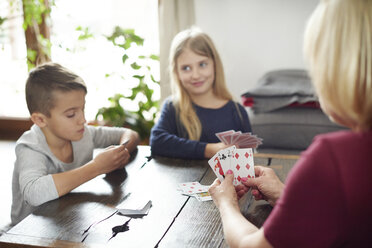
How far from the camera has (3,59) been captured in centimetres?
501

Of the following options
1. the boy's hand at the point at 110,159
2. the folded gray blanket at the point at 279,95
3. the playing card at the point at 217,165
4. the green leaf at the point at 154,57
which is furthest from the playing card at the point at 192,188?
the green leaf at the point at 154,57

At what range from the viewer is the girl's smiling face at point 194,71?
8.11 ft

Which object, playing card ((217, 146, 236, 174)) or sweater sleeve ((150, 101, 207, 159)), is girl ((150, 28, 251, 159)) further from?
playing card ((217, 146, 236, 174))

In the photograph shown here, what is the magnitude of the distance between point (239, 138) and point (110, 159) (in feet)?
1.94

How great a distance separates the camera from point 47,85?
194 centimetres

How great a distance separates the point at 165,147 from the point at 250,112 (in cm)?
128

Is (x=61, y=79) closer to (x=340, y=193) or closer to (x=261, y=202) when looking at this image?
(x=261, y=202)

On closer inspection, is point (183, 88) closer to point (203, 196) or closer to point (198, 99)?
point (198, 99)

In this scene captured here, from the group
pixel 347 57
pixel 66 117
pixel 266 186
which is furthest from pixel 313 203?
pixel 66 117

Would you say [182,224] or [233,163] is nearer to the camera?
[182,224]

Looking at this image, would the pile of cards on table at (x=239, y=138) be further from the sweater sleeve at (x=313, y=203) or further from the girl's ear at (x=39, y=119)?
the sweater sleeve at (x=313, y=203)

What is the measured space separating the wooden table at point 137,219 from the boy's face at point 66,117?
0.89 ft

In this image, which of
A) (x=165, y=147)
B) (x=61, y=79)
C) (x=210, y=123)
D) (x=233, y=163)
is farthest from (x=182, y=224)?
(x=210, y=123)

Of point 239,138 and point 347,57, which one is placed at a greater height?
point 347,57
